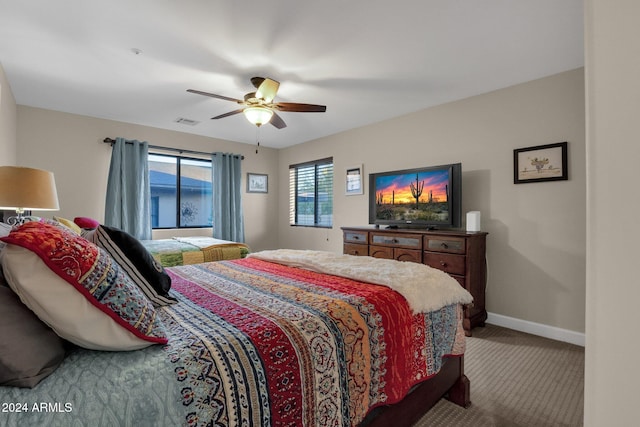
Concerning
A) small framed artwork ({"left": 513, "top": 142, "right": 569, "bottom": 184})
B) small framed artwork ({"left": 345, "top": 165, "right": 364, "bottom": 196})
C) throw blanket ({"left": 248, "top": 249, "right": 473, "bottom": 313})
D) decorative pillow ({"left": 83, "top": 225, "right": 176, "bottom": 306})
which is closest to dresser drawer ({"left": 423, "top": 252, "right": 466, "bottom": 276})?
small framed artwork ({"left": 513, "top": 142, "right": 569, "bottom": 184})

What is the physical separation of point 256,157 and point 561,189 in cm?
472

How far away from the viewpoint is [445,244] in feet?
10.3

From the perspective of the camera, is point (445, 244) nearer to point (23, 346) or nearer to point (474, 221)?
point (474, 221)

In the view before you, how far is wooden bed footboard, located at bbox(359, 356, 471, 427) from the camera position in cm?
139

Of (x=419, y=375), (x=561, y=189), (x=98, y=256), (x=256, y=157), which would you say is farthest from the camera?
(x=256, y=157)

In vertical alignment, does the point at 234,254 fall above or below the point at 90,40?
below

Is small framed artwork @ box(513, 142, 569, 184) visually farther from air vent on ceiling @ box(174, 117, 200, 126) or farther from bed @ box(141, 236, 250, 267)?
air vent on ceiling @ box(174, 117, 200, 126)

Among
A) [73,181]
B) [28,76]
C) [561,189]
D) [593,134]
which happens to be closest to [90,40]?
[28,76]

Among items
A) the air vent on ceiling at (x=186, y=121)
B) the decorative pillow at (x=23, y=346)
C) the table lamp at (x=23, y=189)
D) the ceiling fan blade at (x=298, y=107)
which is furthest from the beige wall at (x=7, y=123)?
the decorative pillow at (x=23, y=346)

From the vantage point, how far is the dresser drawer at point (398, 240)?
3379mm

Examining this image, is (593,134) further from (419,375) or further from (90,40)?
(90,40)

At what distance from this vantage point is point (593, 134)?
0.37m

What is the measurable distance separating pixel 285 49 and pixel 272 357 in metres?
2.35

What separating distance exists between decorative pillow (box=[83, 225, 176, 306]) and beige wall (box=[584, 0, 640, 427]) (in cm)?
143
